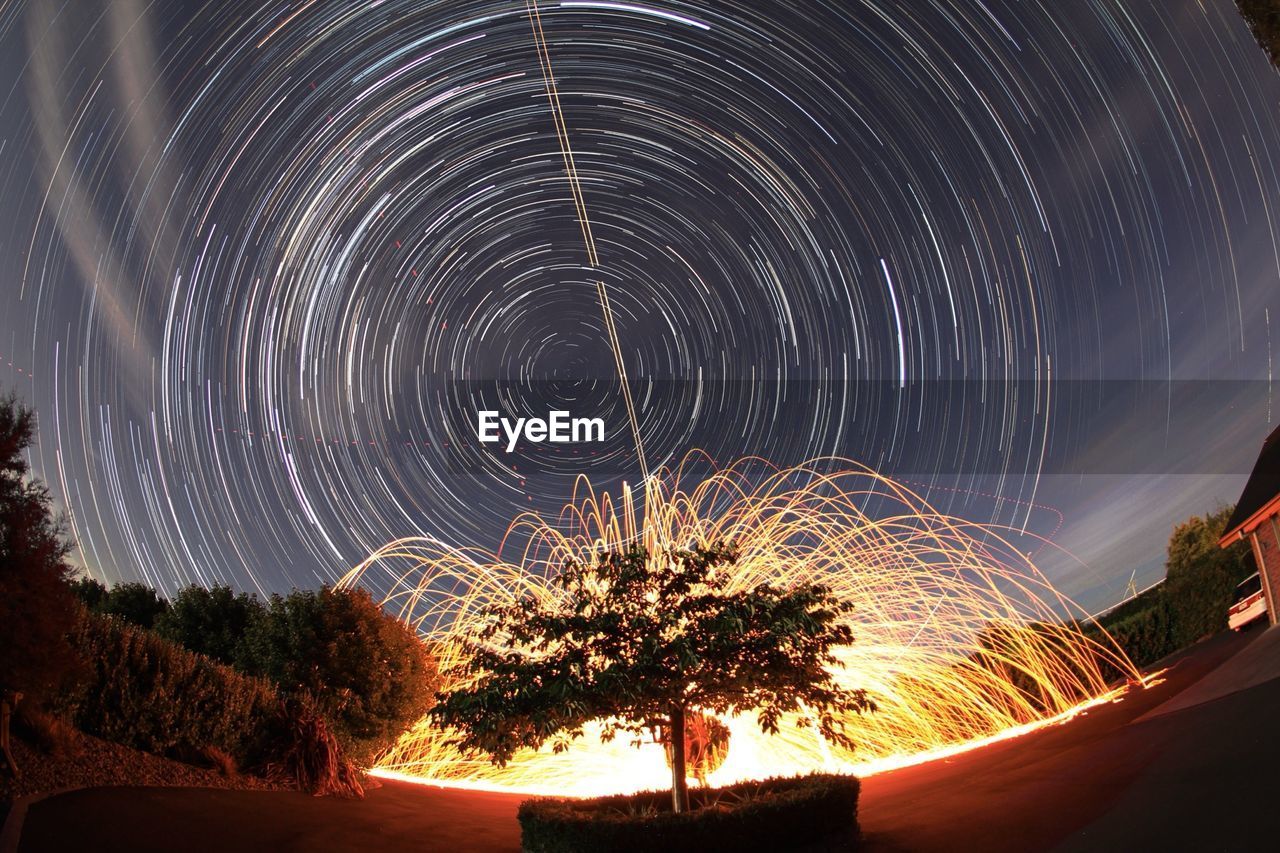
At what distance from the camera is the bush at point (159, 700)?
711 inches

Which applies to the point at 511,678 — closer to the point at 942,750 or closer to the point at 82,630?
the point at 82,630

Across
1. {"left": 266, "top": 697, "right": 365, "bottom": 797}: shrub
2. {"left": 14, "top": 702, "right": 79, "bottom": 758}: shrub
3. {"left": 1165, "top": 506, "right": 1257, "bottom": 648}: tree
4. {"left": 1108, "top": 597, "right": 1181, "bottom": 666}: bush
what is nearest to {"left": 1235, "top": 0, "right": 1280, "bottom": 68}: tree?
{"left": 266, "top": 697, "right": 365, "bottom": 797}: shrub

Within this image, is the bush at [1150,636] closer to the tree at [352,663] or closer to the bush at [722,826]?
the bush at [722,826]

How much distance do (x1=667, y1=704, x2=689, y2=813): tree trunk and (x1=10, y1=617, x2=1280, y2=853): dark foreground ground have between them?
3079mm

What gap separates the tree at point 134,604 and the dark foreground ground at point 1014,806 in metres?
23.1

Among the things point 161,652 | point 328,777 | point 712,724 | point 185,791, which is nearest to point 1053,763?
point 712,724

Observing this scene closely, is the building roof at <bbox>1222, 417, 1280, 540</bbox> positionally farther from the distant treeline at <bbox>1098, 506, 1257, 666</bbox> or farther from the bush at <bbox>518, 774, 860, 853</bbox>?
the bush at <bbox>518, 774, 860, 853</bbox>

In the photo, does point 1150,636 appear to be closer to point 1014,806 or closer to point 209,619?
point 1014,806

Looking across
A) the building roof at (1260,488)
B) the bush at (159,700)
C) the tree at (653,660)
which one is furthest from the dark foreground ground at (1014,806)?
the building roof at (1260,488)

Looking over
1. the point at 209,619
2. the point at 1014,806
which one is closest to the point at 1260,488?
the point at 1014,806

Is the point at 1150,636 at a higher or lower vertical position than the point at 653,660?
lower

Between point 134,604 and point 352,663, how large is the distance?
65.0 ft

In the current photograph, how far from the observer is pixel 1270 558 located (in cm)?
2370

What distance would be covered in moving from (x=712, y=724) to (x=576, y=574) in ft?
19.7
